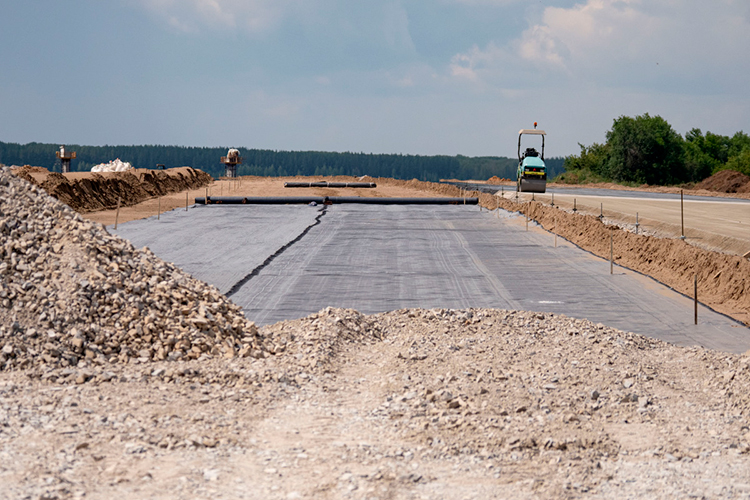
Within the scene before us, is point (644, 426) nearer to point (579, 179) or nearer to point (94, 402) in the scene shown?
point (94, 402)

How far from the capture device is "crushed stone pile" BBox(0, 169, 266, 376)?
8.05 metres

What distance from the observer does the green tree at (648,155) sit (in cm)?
7644

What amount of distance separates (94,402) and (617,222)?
77.2 ft

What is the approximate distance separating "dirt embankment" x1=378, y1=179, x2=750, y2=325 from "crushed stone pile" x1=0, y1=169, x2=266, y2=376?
8.26 meters

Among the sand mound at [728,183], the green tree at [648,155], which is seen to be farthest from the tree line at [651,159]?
the sand mound at [728,183]

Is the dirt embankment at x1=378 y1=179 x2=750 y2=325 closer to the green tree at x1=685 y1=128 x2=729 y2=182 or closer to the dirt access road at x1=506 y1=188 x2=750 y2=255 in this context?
the dirt access road at x1=506 y1=188 x2=750 y2=255

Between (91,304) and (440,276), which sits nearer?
(91,304)

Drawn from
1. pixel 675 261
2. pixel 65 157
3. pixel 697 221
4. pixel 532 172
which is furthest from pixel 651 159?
pixel 675 261

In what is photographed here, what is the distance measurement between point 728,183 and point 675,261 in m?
50.0

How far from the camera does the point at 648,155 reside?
7675 centimetres

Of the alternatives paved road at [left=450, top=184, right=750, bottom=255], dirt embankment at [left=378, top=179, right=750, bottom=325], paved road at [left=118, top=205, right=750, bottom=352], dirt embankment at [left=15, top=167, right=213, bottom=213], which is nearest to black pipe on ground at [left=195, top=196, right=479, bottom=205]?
dirt embankment at [left=15, top=167, right=213, bottom=213]

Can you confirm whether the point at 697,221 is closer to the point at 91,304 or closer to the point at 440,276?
the point at 440,276

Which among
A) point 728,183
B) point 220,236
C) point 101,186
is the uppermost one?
point 728,183

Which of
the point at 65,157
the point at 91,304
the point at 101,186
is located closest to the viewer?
the point at 91,304
